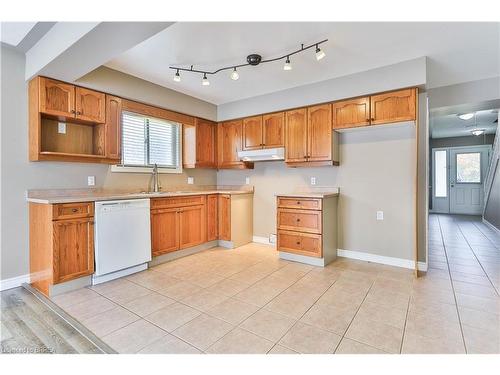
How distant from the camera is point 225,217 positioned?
435cm

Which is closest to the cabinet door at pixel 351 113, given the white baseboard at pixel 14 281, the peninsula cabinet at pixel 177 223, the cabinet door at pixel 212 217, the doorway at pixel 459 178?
the cabinet door at pixel 212 217

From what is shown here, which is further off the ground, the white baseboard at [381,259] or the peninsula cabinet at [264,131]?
the peninsula cabinet at [264,131]

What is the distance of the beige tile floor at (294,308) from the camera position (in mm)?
1791

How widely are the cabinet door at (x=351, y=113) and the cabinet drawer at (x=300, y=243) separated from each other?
1.54m

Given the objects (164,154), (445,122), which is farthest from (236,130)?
(445,122)

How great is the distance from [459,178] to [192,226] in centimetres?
A: 904

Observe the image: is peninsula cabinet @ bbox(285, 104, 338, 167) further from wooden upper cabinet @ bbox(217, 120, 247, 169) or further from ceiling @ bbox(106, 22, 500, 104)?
wooden upper cabinet @ bbox(217, 120, 247, 169)

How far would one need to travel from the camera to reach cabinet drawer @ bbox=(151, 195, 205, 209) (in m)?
3.44

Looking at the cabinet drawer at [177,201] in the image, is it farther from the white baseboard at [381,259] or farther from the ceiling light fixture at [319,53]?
the ceiling light fixture at [319,53]

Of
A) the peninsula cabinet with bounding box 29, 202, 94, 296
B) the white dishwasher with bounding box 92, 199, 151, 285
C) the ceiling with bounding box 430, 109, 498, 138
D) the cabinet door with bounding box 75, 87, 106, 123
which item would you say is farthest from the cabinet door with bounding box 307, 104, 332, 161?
the ceiling with bounding box 430, 109, 498, 138

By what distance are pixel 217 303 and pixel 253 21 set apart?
2.52 meters

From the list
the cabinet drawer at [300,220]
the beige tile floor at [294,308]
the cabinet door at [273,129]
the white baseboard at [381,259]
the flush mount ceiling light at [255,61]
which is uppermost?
the flush mount ceiling light at [255,61]

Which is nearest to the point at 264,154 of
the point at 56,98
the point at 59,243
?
the point at 56,98

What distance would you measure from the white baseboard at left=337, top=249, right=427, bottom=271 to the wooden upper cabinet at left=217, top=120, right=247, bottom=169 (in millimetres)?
2206
